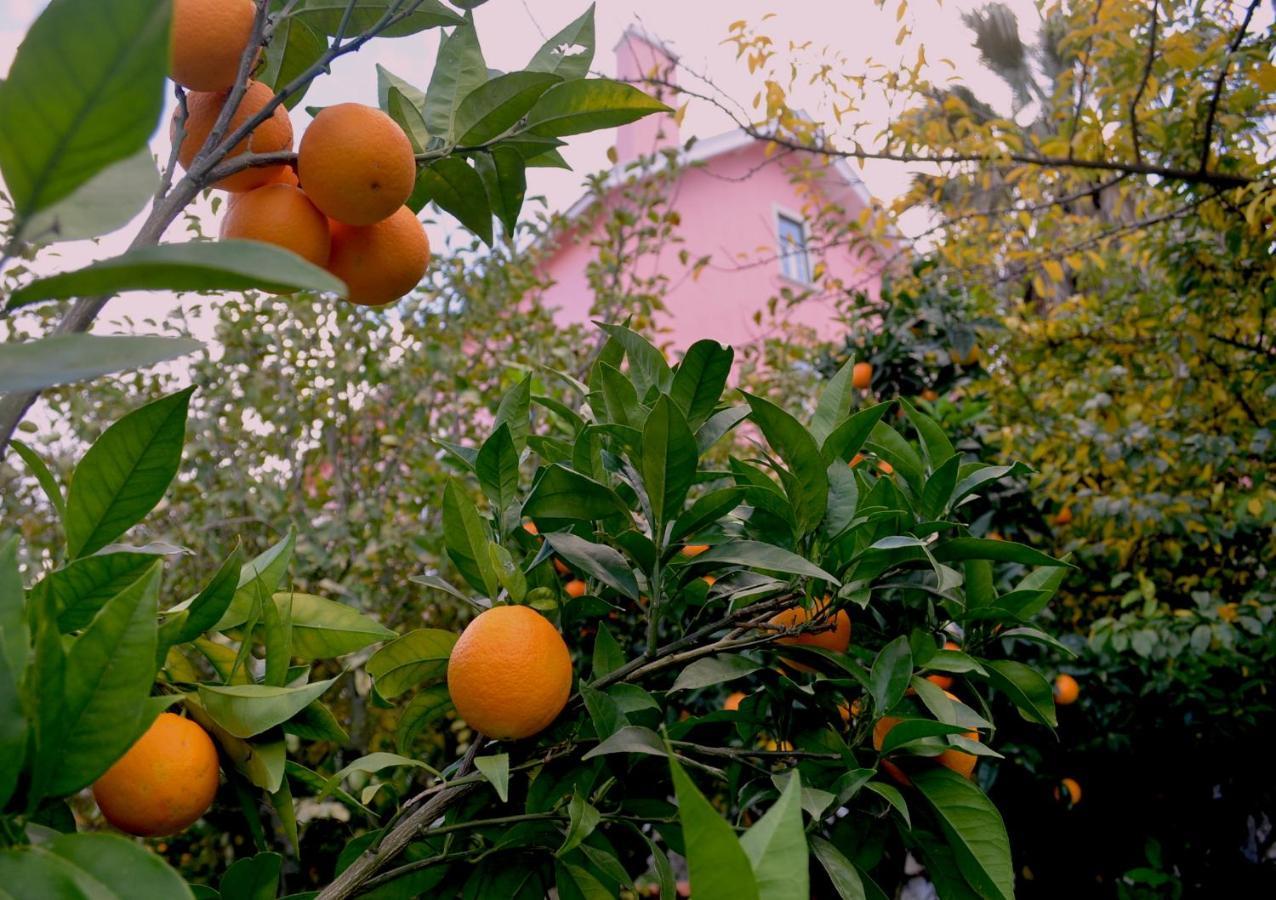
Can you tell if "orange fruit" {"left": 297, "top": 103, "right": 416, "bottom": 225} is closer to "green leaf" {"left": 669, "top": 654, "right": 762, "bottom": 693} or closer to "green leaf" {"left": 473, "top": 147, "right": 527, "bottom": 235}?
"green leaf" {"left": 473, "top": 147, "right": 527, "bottom": 235}

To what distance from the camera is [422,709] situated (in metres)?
0.83

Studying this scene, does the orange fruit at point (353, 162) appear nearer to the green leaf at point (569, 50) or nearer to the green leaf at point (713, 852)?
the green leaf at point (569, 50)

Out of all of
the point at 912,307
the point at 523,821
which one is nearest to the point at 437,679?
the point at 523,821

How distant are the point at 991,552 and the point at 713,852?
0.54 m

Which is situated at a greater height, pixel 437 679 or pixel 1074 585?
pixel 437 679

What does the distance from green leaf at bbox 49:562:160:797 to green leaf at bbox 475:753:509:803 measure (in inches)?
10.5

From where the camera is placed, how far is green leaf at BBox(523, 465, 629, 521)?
2.42 ft

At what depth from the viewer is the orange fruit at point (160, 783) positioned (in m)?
0.53

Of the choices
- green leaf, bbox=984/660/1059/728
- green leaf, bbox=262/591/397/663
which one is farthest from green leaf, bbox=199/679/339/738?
green leaf, bbox=984/660/1059/728

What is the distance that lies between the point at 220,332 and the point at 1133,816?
10.1ft

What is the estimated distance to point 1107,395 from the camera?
2.75 metres

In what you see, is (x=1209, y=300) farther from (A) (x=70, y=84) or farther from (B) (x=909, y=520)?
(A) (x=70, y=84)

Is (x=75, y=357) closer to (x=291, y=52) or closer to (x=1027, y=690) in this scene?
(x=291, y=52)

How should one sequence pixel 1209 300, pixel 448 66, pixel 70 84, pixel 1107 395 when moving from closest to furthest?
pixel 70 84 < pixel 448 66 < pixel 1209 300 < pixel 1107 395
